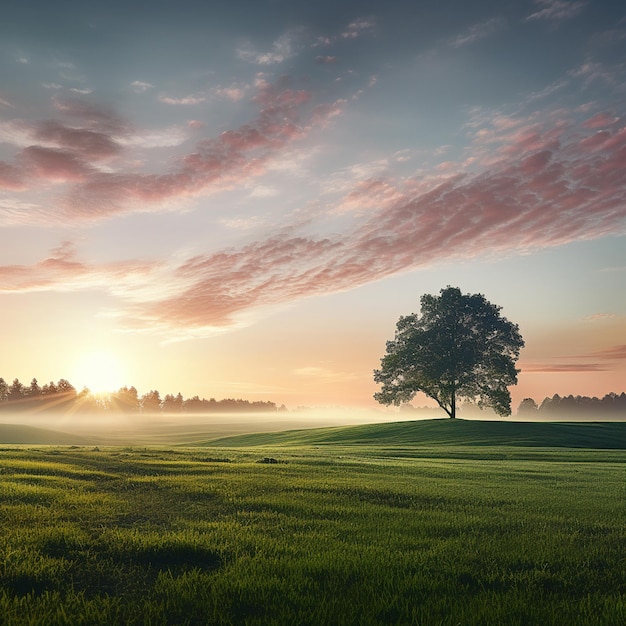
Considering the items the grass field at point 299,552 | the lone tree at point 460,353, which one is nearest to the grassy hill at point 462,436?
the lone tree at point 460,353

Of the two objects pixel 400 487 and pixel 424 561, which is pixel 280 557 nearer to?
pixel 424 561

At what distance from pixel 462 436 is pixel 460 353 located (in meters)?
17.5

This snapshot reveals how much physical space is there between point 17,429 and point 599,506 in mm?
94260

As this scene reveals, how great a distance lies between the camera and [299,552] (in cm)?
758

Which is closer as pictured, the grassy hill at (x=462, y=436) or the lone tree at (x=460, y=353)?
the grassy hill at (x=462, y=436)

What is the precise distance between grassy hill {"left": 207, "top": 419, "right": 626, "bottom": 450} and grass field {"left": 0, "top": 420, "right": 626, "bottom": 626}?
3766cm

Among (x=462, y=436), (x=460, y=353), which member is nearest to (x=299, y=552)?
(x=462, y=436)

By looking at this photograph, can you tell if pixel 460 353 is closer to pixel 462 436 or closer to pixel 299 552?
pixel 462 436

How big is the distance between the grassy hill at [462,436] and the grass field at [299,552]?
124 feet

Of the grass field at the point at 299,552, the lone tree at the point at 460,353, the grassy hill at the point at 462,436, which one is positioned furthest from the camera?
the lone tree at the point at 460,353

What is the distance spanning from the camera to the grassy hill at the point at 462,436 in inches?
2012

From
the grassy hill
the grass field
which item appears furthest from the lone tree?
the grass field

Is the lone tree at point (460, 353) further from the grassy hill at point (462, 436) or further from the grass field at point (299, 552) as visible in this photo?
the grass field at point (299, 552)

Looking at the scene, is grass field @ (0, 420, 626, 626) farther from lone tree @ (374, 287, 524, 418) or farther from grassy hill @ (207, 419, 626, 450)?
lone tree @ (374, 287, 524, 418)
